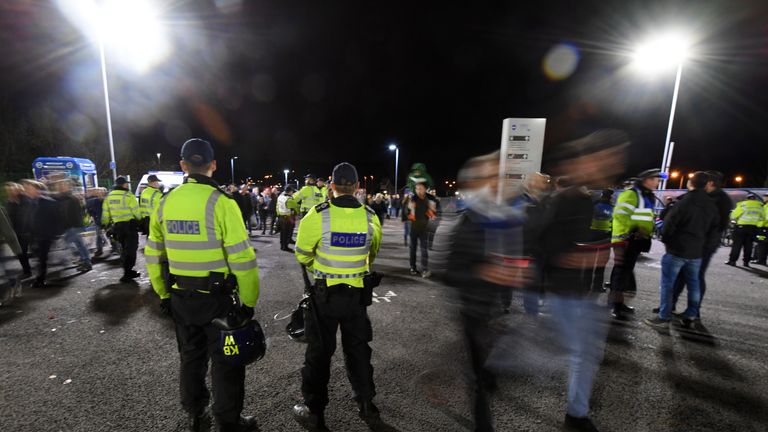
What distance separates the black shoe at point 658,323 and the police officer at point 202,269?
507cm

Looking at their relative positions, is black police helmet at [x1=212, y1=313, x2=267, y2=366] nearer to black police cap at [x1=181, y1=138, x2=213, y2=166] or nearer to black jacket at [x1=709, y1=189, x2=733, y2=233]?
black police cap at [x1=181, y1=138, x2=213, y2=166]

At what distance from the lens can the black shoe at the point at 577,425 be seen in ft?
8.36

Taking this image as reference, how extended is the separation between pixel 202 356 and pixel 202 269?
67 cm

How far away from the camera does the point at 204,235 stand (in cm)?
225

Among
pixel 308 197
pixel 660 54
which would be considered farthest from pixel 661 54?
pixel 308 197

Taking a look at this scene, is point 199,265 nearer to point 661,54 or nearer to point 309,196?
point 309,196

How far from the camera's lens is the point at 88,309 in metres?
4.84

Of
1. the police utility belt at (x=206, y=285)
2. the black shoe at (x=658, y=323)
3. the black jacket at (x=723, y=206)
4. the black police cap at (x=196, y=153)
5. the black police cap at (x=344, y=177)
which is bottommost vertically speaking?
the black shoe at (x=658, y=323)

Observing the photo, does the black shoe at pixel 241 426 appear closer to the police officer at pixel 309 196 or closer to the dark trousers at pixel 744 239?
the police officer at pixel 309 196

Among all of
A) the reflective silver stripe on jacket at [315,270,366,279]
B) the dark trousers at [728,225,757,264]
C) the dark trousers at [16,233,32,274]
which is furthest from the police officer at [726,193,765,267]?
the dark trousers at [16,233,32,274]

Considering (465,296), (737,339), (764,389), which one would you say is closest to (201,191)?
(465,296)

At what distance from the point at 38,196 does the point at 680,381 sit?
999 centimetres

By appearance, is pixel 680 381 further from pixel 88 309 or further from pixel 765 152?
pixel 765 152

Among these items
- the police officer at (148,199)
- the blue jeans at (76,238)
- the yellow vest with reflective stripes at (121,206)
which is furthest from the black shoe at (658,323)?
the blue jeans at (76,238)
